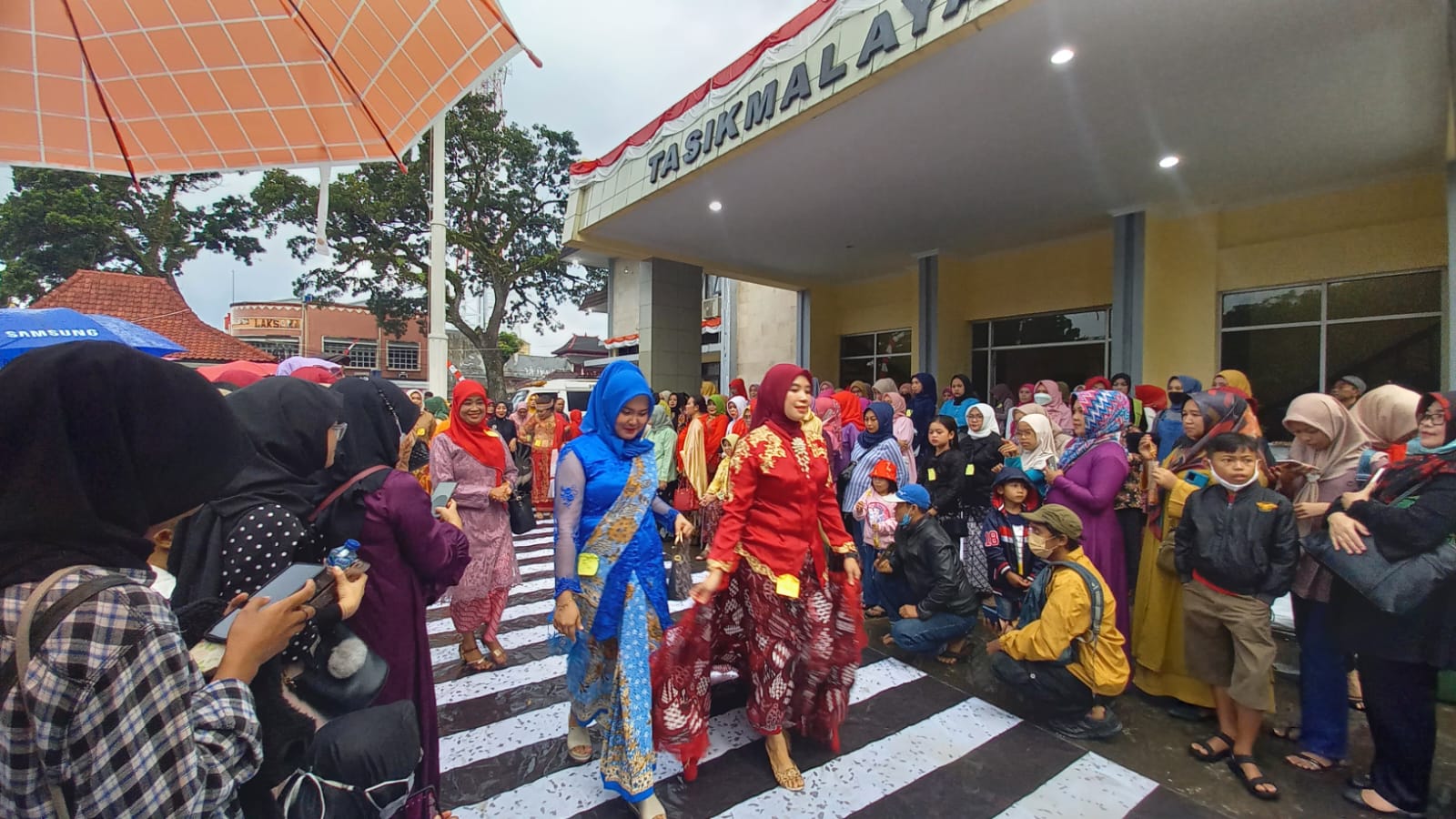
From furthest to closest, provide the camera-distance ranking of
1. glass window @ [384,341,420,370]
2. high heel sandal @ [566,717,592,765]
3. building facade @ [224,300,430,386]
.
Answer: glass window @ [384,341,420,370] → building facade @ [224,300,430,386] → high heel sandal @ [566,717,592,765]

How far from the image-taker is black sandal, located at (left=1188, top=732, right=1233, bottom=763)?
2666mm

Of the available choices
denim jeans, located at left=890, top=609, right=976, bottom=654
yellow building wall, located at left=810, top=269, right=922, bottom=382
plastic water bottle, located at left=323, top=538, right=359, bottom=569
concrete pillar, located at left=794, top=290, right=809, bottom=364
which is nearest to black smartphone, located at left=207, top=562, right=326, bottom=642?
plastic water bottle, located at left=323, top=538, right=359, bottom=569

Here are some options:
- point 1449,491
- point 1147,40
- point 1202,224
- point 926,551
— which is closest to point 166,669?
point 926,551

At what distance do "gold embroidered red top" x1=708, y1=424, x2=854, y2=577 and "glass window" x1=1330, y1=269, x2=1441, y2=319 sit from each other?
8.55 meters

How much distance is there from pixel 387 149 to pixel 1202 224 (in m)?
9.86

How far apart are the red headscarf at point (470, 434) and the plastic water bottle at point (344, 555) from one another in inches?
80.7

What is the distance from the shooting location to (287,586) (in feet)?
4.10

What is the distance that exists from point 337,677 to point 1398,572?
3.71m

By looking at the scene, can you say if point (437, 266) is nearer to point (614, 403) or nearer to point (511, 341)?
point (614, 403)

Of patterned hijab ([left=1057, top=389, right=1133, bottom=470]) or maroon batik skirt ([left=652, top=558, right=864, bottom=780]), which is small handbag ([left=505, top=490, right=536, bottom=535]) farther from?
patterned hijab ([left=1057, top=389, right=1133, bottom=470])

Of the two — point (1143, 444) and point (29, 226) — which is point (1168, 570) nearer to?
point (1143, 444)

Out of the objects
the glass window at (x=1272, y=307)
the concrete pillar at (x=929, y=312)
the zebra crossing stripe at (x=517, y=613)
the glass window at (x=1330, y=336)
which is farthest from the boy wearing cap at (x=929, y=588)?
the glass window at (x=1272, y=307)

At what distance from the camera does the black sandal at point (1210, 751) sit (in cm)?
267

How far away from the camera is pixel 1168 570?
3.13m
